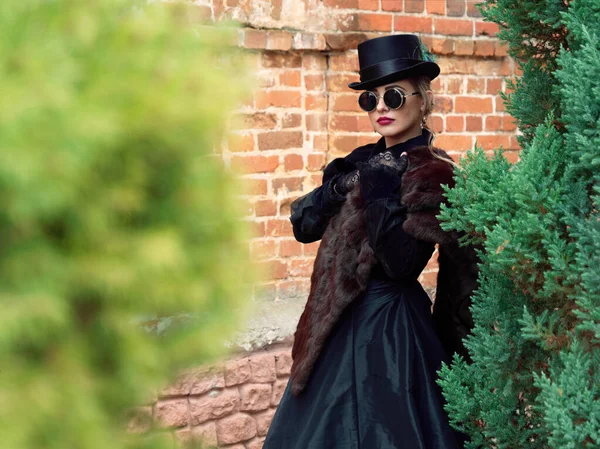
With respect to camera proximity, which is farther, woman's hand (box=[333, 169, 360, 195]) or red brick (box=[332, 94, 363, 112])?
red brick (box=[332, 94, 363, 112])

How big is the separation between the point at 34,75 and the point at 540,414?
1.75 m

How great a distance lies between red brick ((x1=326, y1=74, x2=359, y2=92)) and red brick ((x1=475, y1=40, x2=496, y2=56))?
818mm

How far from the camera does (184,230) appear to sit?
0.64m

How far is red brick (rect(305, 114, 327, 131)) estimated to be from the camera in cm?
378

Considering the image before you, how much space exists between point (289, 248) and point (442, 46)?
4.57 feet

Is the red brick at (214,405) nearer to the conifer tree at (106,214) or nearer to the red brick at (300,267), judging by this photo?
the red brick at (300,267)

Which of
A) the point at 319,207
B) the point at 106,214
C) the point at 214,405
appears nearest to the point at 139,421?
the point at 106,214

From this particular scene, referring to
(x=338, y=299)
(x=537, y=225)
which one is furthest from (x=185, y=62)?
(x=338, y=299)

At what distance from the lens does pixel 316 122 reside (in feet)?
12.5

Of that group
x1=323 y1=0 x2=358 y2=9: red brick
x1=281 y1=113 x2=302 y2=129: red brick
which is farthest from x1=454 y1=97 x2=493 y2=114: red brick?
x1=281 y1=113 x2=302 y2=129: red brick

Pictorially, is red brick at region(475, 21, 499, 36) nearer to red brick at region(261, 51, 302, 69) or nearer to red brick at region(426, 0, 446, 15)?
red brick at region(426, 0, 446, 15)

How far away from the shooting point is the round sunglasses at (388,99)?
2686mm

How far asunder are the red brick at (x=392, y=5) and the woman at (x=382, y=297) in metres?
1.14

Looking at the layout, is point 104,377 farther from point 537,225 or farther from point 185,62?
point 537,225
